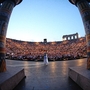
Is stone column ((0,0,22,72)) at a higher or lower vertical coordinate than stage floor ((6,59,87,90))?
higher

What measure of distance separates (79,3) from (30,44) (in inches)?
1670

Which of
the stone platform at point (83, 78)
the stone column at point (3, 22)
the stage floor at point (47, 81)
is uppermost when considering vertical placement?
the stone column at point (3, 22)

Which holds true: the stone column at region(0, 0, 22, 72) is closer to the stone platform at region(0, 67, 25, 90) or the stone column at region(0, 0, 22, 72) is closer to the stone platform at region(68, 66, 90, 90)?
the stone platform at region(0, 67, 25, 90)

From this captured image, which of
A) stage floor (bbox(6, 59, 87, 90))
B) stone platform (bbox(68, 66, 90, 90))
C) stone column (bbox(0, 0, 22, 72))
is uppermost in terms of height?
stone column (bbox(0, 0, 22, 72))

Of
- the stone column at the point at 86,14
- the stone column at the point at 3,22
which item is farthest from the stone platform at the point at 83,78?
the stone column at the point at 3,22

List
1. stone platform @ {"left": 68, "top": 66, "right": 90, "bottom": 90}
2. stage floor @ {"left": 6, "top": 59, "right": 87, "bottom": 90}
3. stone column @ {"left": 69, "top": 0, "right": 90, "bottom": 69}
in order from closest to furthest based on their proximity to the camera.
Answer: stone platform @ {"left": 68, "top": 66, "right": 90, "bottom": 90} → stage floor @ {"left": 6, "top": 59, "right": 87, "bottom": 90} → stone column @ {"left": 69, "top": 0, "right": 90, "bottom": 69}

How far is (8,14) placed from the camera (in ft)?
18.5

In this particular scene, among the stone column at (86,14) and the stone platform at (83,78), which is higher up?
the stone column at (86,14)

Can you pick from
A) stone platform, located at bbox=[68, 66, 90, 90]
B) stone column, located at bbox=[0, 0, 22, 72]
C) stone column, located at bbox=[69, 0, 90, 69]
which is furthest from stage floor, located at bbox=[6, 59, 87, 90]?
stone column, located at bbox=[69, 0, 90, 69]

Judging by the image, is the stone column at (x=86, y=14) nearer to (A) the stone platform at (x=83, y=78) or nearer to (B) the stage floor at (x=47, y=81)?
(A) the stone platform at (x=83, y=78)

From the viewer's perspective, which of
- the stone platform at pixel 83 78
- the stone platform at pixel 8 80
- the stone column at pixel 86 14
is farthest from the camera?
the stone column at pixel 86 14

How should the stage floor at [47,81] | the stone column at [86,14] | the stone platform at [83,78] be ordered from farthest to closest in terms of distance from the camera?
the stone column at [86,14] → the stage floor at [47,81] → the stone platform at [83,78]

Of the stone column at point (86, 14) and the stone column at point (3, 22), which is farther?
the stone column at point (86, 14)

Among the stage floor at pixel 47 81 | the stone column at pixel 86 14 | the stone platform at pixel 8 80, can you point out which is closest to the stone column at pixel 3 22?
the stone platform at pixel 8 80
